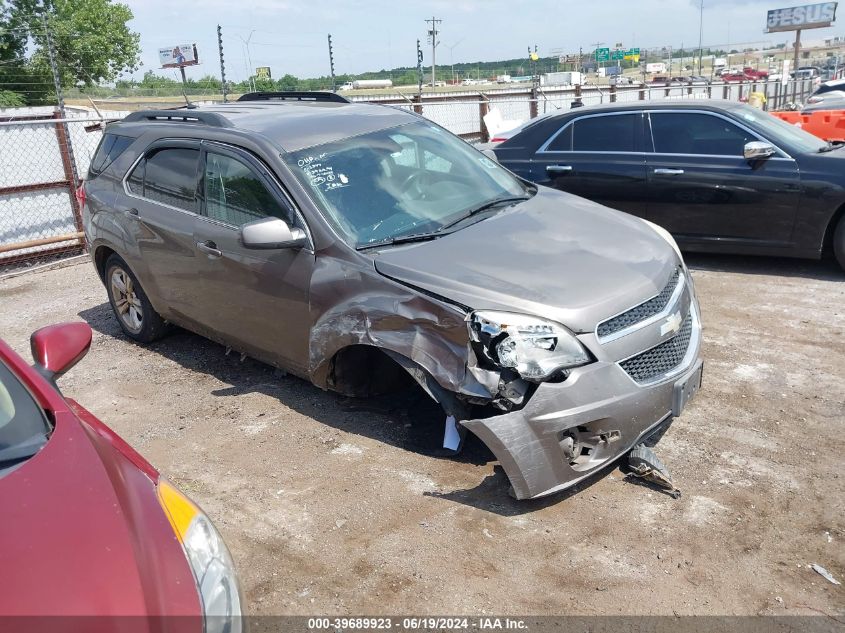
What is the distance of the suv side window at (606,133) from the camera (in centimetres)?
781

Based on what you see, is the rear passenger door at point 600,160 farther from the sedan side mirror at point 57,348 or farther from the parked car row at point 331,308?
the sedan side mirror at point 57,348

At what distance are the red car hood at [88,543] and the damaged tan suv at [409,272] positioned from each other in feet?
5.29

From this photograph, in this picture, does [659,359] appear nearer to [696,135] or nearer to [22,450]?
[22,450]

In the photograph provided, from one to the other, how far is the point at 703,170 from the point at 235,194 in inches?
184

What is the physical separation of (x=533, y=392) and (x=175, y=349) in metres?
3.70

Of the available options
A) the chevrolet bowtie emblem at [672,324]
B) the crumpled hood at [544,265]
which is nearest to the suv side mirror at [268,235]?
the crumpled hood at [544,265]

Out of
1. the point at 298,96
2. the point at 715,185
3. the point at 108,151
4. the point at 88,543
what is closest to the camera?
the point at 88,543

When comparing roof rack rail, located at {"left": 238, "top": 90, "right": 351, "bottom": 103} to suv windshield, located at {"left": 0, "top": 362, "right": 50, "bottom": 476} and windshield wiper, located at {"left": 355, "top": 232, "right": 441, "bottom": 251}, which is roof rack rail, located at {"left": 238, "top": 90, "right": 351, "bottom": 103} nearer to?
windshield wiper, located at {"left": 355, "top": 232, "right": 441, "bottom": 251}

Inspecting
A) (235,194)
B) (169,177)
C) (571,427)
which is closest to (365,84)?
(169,177)

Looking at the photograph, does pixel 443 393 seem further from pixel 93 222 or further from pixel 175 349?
pixel 93 222

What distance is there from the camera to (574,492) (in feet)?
12.2

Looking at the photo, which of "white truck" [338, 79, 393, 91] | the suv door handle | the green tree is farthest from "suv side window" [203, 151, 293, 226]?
the green tree

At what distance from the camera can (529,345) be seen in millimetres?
3404

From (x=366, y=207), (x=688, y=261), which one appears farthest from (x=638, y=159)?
(x=366, y=207)
